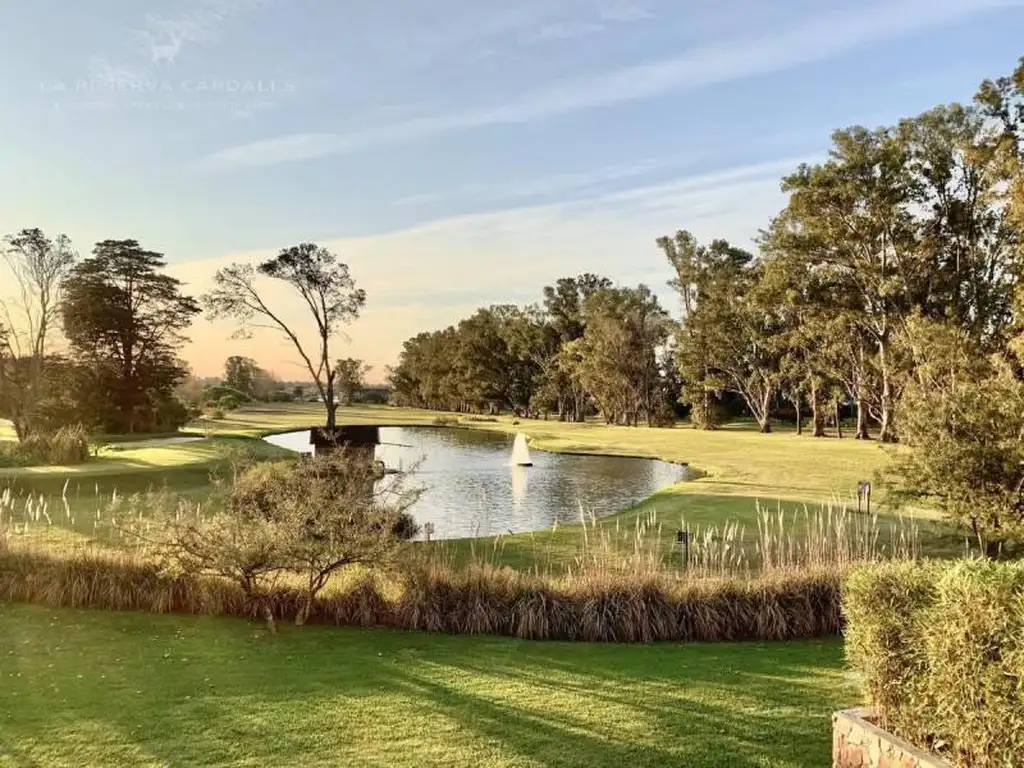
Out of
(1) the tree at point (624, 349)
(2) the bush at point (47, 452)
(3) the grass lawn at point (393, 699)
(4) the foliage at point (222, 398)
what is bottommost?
(3) the grass lawn at point (393, 699)

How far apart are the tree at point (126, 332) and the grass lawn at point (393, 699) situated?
114ft

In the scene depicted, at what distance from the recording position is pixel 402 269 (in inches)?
1099

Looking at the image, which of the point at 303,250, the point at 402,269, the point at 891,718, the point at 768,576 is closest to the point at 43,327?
the point at 303,250

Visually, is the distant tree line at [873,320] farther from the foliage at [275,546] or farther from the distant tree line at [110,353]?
the distant tree line at [110,353]

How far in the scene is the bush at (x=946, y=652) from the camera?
320 centimetres

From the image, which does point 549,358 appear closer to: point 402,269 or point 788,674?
point 402,269

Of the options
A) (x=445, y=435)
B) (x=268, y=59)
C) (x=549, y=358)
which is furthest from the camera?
(x=549, y=358)

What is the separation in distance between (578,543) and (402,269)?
1795cm

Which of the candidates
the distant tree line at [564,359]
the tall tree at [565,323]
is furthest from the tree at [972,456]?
the tall tree at [565,323]

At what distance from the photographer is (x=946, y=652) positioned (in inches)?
136

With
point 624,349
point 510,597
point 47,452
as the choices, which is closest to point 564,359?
point 624,349

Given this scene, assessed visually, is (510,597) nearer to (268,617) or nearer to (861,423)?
(268,617)

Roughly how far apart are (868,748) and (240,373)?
102579mm

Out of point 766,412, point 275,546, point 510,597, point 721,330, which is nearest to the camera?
point 275,546
